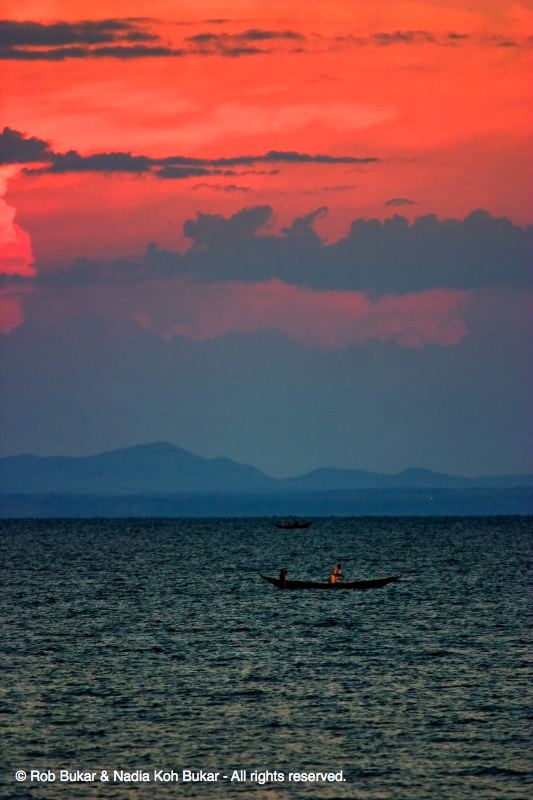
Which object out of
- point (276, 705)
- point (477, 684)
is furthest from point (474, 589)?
point (276, 705)

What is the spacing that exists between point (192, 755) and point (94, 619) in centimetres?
4348

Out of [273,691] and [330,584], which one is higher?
[330,584]

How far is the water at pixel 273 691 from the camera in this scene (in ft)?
136

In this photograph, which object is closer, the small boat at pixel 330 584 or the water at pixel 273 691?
the water at pixel 273 691

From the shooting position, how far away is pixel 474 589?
111875 mm

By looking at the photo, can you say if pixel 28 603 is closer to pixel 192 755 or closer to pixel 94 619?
pixel 94 619

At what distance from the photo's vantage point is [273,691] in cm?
5484

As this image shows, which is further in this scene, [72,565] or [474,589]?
[72,565]

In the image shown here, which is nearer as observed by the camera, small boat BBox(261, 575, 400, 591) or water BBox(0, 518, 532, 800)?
water BBox(0, 518, 532, 800)

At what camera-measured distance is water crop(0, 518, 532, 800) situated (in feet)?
136

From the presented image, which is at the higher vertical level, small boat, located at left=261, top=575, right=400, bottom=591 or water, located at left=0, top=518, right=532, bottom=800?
small boat, located at left=261, top=575, right=400, bottom=591

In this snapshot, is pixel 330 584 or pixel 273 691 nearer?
pixel 273 691

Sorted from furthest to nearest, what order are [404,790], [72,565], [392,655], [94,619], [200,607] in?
[72,565], [200,607], [94,619], [392,655], [404,790]

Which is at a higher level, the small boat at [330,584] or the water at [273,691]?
the small boat at [330,584]
